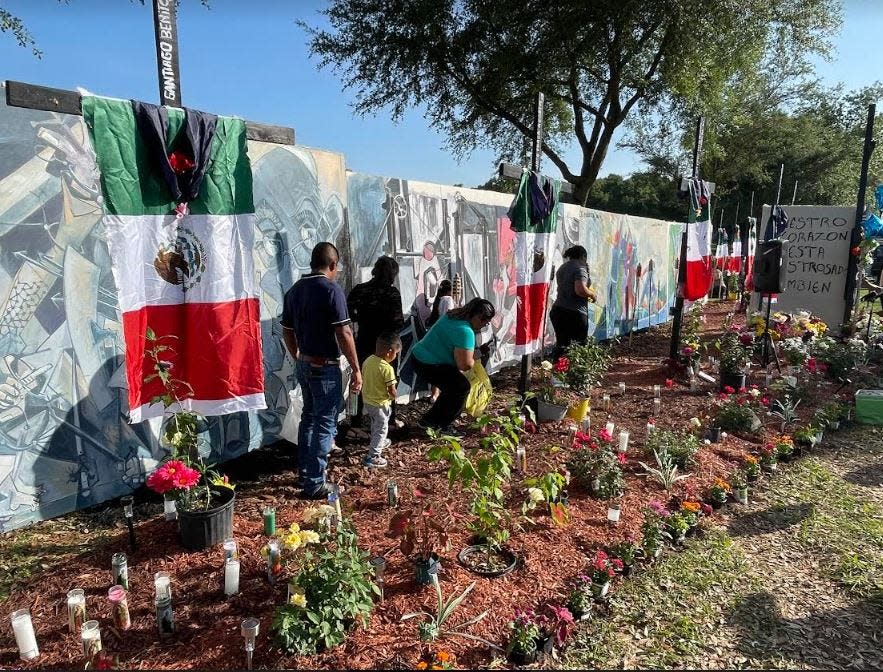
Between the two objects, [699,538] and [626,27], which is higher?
[626,27]

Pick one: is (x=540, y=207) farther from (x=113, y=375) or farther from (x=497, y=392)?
(x=113, y=375)

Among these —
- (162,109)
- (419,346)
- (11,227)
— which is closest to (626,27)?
(419,346)

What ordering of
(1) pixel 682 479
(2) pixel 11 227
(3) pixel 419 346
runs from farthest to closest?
1. (3) pixel 419 346
2. (1) pixel 682 479
3. (2) pixel 11 227

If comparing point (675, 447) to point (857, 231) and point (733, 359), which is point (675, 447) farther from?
point (857, 231)

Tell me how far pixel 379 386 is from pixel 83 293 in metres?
2.34

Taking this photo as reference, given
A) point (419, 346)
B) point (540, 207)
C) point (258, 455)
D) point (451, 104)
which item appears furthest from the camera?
point (451, 104)

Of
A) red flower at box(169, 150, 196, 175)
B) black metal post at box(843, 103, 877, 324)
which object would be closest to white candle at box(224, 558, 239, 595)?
red flower at box(169, 150, 196, 175)

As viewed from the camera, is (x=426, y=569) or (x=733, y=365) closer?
(x=426, y=569)

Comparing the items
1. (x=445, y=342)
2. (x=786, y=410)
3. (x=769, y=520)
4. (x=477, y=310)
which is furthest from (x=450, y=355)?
(x=786, y=410)

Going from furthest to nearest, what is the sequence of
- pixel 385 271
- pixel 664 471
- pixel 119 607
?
1. pixel 385 271
2. pixel 664 471
3. pixel 119 607

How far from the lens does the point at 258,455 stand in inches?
205

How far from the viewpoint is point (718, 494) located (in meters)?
4.46

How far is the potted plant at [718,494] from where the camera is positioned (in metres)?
4.46

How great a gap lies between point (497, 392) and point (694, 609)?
447 centimetres
